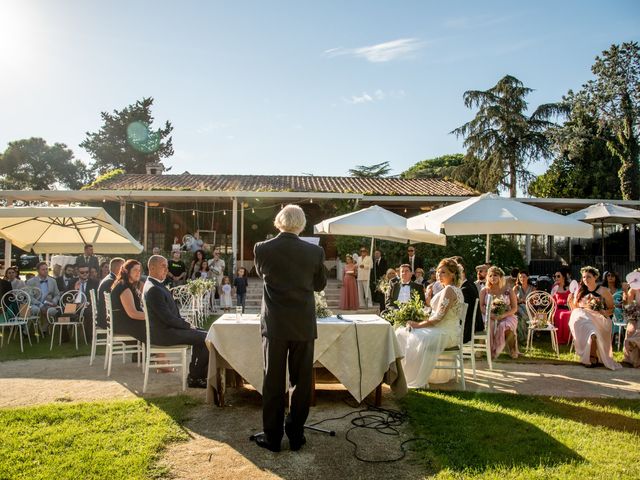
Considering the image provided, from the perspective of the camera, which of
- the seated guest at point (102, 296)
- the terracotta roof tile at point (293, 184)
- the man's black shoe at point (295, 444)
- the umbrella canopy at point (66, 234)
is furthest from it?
the terracotta roof tile at point (293, 184)

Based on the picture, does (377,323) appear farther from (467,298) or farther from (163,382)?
(163,382)

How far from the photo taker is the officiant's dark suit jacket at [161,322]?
5445 millimetres

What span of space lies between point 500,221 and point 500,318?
139 centimetres

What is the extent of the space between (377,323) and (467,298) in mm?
2025

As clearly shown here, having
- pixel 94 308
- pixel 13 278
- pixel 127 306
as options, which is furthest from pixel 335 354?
pixel 13 278

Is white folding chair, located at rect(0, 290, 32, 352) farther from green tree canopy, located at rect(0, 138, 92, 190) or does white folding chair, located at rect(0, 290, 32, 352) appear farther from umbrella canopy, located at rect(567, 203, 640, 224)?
green tree canopy, located at rect(0, 138, 92, 190)

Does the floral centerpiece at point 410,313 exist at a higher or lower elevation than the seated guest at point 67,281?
lower

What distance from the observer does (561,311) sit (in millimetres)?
9070

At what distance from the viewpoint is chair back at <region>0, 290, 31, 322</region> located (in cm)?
841

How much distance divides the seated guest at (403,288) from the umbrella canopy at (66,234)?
5.03 m

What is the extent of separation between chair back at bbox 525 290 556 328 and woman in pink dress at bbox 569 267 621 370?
2.71 ft

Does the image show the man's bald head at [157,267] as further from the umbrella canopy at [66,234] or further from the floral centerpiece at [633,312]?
the floral centerpiece at [633,312]

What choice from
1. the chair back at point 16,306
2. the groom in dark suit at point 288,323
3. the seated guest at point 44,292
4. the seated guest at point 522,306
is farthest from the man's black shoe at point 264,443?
the seated guest at point 44,292

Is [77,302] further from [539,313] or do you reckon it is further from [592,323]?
[592,323]
